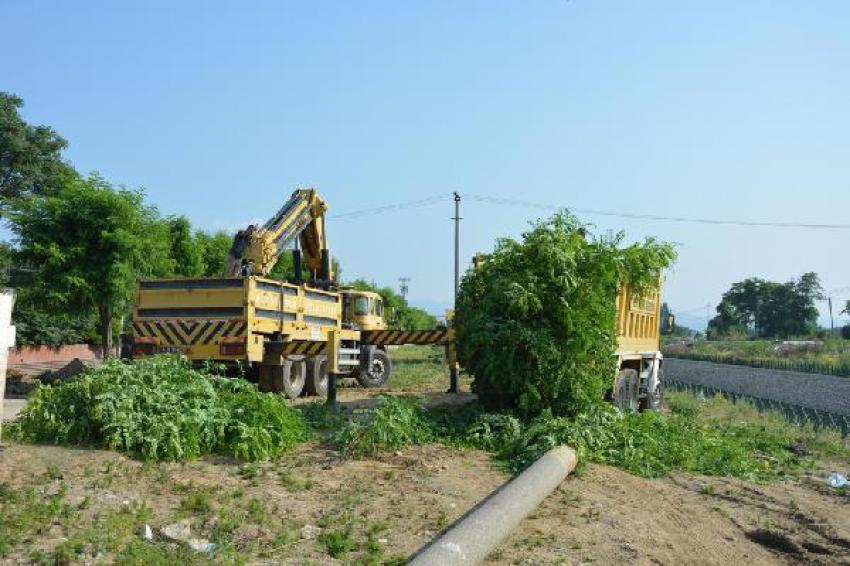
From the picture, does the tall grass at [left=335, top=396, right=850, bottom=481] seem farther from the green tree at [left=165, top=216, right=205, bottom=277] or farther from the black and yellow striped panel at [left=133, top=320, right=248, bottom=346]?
the green tree at [left=165, top=216, right=205, bottom=277]

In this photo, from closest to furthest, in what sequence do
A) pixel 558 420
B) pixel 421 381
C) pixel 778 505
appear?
pixel 778 505 → pixel 558 420 → pixel 421 381

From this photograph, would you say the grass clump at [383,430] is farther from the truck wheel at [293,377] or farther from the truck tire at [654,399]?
the truck tire at [654,399]

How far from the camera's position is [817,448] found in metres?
13.1

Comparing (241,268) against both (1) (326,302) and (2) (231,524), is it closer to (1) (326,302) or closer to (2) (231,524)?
(1) (326,302)

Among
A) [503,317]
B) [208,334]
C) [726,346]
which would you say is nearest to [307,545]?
[503,317]

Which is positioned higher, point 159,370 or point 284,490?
point 159,370

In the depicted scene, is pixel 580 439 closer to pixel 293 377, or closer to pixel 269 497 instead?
pixel 269 497

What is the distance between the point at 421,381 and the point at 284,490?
13726 mm

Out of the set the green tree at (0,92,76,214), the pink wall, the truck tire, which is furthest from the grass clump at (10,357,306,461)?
the green tree at (0,92,76,214)

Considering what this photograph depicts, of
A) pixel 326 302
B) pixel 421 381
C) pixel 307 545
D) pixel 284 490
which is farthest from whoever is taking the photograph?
pixel 421 381

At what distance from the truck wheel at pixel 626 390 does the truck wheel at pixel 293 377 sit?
19.1 feet

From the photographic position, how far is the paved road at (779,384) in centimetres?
2530

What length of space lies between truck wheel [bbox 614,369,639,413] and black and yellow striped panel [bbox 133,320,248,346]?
6363 millimetres

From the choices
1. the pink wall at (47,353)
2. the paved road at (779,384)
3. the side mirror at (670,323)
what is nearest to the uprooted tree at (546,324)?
the side mirror at (670,323)
